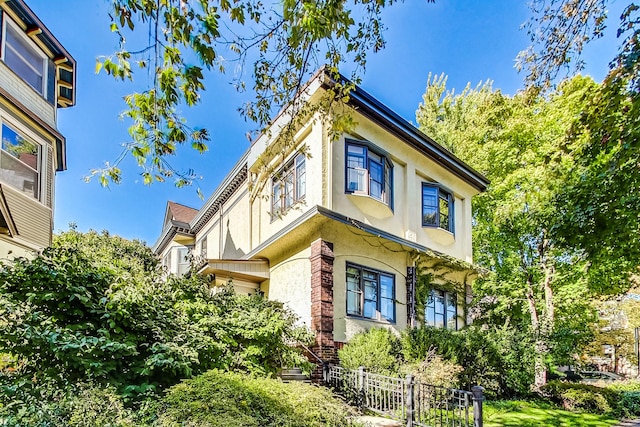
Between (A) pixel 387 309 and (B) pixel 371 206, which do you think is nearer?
(B) pixel 371 206

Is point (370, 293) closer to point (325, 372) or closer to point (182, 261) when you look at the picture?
point (325, 372)

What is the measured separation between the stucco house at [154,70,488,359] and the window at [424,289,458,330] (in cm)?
4

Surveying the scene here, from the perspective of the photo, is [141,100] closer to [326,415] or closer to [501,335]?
[326,415]

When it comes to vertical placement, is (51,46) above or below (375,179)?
above

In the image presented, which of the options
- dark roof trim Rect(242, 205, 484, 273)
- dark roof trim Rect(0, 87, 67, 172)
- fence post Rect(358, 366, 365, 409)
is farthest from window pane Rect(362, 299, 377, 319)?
dark roof trim Rect(0, 87, 67, 172)

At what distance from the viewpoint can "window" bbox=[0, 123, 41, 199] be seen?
10.8 m

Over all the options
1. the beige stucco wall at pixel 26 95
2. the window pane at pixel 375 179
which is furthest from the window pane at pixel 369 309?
the beige stucco wall at pixel 26 95

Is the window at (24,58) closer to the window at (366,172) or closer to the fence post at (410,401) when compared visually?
the window at (366,172)

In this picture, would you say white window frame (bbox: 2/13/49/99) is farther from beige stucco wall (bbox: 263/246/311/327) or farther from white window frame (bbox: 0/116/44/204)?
beige stucco wall (bbox: 263/246/311/327)

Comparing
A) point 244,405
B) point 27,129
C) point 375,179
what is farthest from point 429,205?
point 27,129

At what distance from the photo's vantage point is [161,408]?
5168mm

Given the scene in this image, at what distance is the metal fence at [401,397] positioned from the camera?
705cm

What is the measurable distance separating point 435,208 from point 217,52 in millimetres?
11245

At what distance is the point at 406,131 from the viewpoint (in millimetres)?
12594
